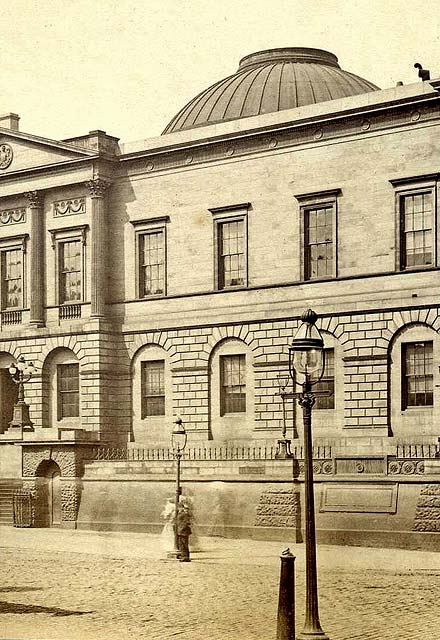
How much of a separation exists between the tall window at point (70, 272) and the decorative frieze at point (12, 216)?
7.76 ft

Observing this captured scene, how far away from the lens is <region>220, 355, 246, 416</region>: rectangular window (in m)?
42.4

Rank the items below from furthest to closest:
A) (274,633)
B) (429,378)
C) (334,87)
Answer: (334,87) → (429,378) → (274,633)

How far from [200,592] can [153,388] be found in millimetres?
22424

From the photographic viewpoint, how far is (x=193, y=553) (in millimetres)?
31359

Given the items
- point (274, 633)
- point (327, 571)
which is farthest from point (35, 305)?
point (274, 633)

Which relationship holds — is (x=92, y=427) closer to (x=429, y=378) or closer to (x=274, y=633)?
(x=429, y=378)

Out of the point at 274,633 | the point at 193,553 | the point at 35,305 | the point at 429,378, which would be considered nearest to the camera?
the point at 274,633

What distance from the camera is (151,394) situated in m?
44.8

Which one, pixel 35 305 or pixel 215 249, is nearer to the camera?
pixel 215 249

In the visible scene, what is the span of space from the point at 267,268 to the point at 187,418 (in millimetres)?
6308

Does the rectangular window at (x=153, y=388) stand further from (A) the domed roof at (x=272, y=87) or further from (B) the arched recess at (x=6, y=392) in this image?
(A) the domed roof at (x=272, y=87)

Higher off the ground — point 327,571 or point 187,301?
point 187,301

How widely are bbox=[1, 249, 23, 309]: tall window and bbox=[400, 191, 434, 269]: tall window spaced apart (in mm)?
16846

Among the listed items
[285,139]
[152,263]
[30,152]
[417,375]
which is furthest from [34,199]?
[417,375]
